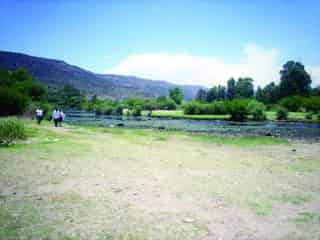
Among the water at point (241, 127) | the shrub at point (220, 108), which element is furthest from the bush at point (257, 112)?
the water at point (241, 127)

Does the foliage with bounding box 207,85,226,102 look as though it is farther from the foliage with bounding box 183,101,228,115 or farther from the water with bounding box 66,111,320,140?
the water with bounding box 66,111,320,140

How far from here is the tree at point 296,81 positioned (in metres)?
128

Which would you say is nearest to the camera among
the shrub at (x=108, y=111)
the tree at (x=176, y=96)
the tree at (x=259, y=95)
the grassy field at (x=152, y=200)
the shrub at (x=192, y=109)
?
the grassy field at (x=152, y=200)

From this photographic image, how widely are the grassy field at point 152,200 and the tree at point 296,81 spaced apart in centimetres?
12546

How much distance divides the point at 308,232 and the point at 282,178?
19.8ft

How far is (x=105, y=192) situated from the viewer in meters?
9.58

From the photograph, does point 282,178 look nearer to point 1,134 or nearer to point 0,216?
point 0,216

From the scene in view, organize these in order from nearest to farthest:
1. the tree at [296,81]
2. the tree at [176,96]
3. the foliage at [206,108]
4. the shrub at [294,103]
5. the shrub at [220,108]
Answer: the shrub at [220,108]
the shrub at [294,103]
the foliage at [206,108]
the tree at [296,81]
the tree at [176,96]

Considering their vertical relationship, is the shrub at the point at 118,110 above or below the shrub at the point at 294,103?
below

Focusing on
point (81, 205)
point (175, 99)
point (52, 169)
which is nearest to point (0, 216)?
point (81, 205)

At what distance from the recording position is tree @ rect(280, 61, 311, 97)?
419 ft

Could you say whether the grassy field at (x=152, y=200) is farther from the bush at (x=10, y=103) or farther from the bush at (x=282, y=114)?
the bush at (x=282, y=114)

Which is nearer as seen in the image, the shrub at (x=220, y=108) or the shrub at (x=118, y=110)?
the shrub at (x=220, y=108)

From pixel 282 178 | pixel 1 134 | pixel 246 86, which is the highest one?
pixel 246 86
